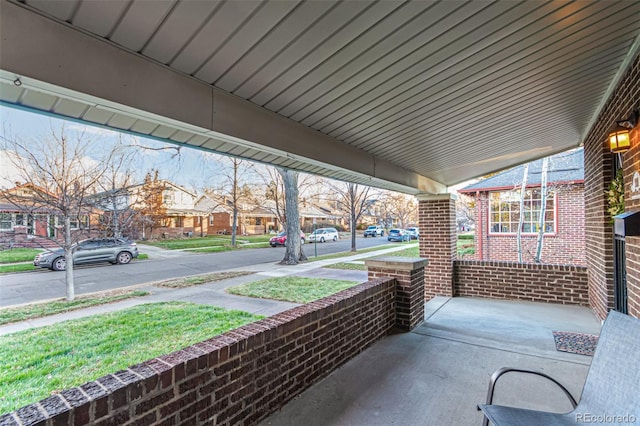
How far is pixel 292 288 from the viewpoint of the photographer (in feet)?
29.6

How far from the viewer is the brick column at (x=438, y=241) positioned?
6.62 metres

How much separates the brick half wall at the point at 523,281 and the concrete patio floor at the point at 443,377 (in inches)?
38.6

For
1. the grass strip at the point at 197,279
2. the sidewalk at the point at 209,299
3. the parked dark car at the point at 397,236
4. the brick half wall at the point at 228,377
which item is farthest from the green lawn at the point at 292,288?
the parked dark car at the point at 397,236

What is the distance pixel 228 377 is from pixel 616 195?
449cm

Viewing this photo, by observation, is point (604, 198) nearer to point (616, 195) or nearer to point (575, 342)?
point (616, 195)

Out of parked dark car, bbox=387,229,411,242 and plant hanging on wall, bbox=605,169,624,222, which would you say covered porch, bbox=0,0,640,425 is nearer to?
plant hanging on wall, bbox=605,169,624,222

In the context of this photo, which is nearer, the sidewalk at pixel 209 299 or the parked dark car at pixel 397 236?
the sidewalk at pixel 209 299

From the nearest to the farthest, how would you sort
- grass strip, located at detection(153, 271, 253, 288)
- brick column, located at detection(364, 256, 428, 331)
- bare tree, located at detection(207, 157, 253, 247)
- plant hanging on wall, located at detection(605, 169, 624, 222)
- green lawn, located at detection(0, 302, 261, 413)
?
1. plant hanging on wall, located at detection(605, 169, 624, 222)
2. green lawn, located at detection(0, 302, 261, 413)
3. brick column, located at detection(364, 256, 428, 331)
4. grass strip, located at detection(153, 271, 253, 288)
5. bare tree, located at detection(207, 157, 253, 247)

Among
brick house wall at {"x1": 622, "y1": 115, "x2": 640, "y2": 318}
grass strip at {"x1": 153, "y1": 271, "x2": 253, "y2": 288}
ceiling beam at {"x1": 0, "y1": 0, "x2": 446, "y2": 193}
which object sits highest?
ceiling beam at {"x1": 0, "y1": 0, "x2": 446, "y2": 193}

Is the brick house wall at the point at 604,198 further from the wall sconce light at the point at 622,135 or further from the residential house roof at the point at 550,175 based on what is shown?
the residential house roof at the point at 550,175

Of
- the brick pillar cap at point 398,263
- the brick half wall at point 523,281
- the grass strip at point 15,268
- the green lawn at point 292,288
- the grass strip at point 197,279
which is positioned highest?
the brick pillar cap at point 398,263

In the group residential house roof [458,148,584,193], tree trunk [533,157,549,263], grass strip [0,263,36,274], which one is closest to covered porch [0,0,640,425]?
tree trunk [533,157,549,263]

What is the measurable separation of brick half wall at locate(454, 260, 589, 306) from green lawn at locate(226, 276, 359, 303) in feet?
10.7

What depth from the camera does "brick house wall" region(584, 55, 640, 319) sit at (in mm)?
2955
